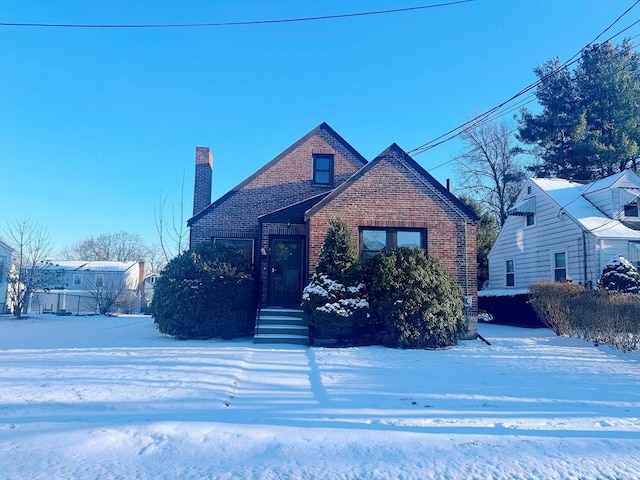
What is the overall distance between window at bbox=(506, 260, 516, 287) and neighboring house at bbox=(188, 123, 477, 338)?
9.29 m

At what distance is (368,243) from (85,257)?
2271 inches

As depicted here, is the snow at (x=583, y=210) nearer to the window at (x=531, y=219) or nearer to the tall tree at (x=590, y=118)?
the window at (x=531, y=219)

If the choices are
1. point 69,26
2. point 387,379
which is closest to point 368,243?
point 387,379

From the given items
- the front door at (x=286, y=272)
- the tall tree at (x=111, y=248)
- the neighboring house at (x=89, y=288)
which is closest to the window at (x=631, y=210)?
the front door at (x=286, y=272)

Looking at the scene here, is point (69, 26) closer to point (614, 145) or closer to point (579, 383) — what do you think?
point (579, 383)

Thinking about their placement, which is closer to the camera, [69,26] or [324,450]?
[324,450]

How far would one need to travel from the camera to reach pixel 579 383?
6977mm

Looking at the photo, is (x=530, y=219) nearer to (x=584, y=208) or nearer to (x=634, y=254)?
(x=584, y=208)

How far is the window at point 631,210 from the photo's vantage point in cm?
1756

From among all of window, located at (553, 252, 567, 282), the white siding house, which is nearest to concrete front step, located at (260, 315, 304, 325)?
the white siding house

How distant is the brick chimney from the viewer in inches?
646

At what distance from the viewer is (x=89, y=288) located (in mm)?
36469

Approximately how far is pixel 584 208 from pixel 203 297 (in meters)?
15.4

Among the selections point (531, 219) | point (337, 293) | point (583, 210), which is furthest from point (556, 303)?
point (531, 219)
